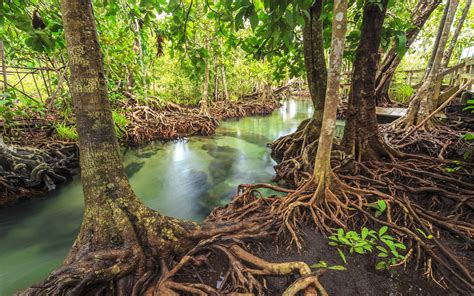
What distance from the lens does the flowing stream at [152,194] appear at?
118 inches

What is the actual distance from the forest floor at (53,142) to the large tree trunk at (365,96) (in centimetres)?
632

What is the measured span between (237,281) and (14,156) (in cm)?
528

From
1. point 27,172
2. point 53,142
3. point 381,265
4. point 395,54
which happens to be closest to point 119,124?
point 53,142

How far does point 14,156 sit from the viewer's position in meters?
4.33

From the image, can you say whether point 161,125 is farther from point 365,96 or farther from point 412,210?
point 412,210

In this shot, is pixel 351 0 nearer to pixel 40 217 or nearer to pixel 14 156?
pixel 40 217

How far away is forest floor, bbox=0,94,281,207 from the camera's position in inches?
165

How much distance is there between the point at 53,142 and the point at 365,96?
24.6 ft

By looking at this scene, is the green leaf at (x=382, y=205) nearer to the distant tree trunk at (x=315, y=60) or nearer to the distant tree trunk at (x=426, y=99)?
the distant tree trunk at (x=315, y=60)

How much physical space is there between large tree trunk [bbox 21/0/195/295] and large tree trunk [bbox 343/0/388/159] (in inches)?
142

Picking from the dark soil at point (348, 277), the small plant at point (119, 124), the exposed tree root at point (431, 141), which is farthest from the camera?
the small plant at point (119, 124)

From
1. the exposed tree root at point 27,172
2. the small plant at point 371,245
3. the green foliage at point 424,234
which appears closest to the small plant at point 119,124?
the exposed tree root at point 27,172

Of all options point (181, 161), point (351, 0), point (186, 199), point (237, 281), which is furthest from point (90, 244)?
point (181, 161)

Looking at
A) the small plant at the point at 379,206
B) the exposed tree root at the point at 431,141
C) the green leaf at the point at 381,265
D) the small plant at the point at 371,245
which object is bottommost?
the green leaf at the point at 381,265
